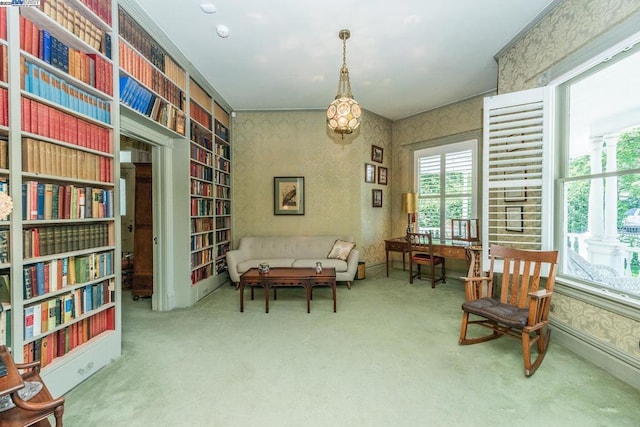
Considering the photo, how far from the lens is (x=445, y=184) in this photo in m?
5.20

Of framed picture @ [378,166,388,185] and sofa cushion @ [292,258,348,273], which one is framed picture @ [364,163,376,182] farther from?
sofa cushion @ [292,258,348,273]

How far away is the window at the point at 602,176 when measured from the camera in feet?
6.82

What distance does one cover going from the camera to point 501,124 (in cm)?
285

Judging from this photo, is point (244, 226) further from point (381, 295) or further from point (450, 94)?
point (450, 94)

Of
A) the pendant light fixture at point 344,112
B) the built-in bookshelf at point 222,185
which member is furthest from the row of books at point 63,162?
the built-in bookshelf at point 222,185

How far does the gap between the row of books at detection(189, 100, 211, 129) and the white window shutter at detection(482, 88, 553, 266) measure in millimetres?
3613

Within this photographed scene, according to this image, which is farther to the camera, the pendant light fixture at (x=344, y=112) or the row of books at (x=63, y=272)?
the pendant light fixture at (x=344, y=112)

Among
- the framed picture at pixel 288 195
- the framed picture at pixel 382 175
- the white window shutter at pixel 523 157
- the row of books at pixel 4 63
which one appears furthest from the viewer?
the framed picture at pixel 382 175

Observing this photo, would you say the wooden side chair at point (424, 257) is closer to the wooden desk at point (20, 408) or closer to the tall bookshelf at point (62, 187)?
the tall bookshelf at point (62, 187)

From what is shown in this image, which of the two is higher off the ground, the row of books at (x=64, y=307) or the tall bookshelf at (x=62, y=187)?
the tall bookshelf at (x=62, y=187)

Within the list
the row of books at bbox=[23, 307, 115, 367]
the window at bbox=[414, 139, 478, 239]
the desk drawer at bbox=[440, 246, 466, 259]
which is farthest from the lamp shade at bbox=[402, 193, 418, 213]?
the row of books at bbox=[23, 307, 115, 367]

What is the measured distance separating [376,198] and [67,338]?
4759 mm

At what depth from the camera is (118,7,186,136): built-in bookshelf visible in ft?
8.26

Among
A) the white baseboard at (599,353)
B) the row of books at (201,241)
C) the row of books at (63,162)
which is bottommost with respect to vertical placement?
the white baseboard at (599,353)
